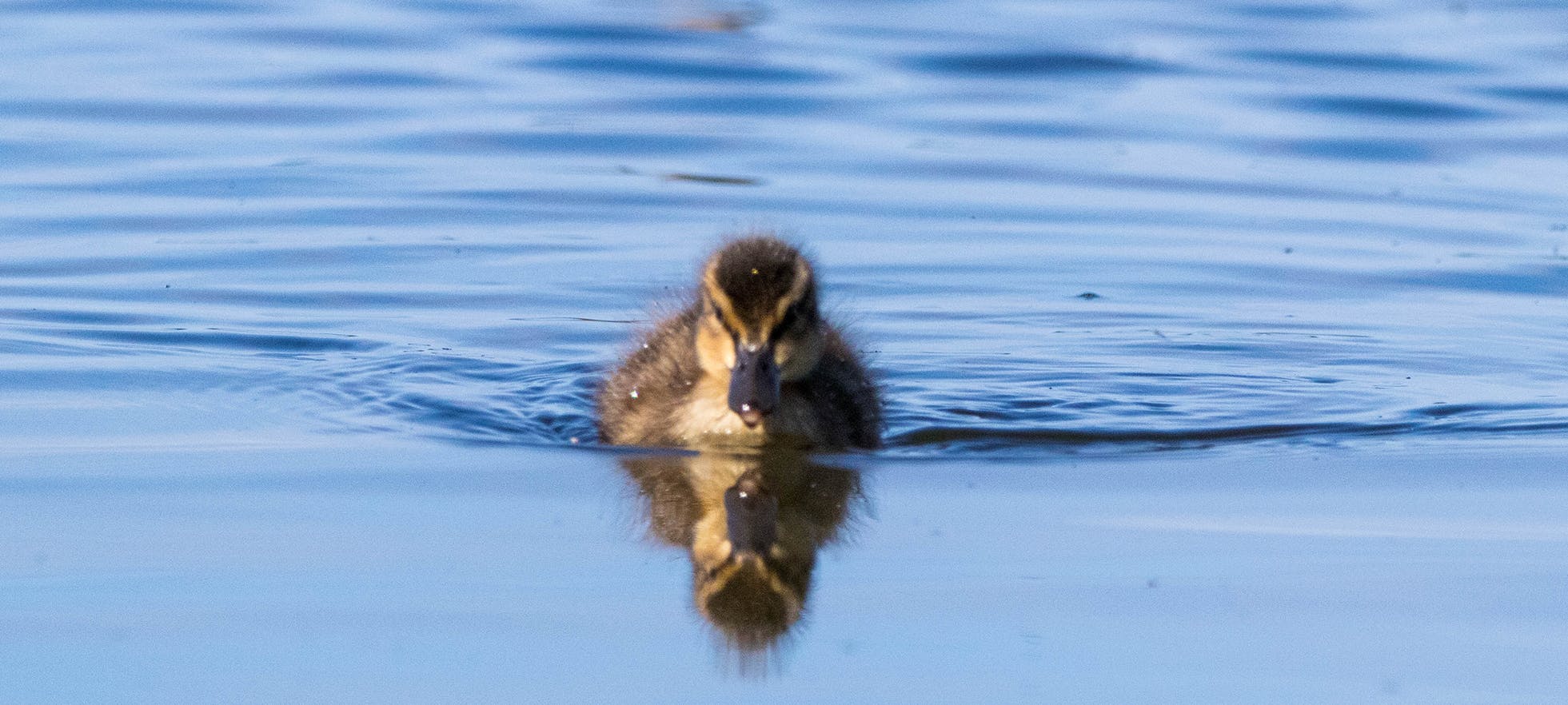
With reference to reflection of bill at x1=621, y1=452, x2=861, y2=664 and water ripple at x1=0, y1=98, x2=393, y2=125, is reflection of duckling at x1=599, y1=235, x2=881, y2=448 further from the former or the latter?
water ripple at x1=0, y1=98, x2=393, y2=125

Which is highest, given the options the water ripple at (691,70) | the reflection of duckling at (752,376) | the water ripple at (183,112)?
the reflection of duckling at (752,376)

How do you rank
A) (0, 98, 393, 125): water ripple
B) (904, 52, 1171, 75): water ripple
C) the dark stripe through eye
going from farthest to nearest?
(904, 52, 1171, 75): water ripple
(0, 98, 393, 125): water ripple
the dark stripe through eye

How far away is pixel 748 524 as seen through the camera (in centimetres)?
582

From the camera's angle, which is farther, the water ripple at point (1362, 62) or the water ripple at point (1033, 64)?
the water ripple at point (1362, 62)

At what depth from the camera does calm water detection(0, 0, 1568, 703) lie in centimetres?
493

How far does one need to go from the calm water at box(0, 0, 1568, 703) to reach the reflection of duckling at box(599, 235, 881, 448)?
183 mm

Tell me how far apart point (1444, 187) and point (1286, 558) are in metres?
6.67

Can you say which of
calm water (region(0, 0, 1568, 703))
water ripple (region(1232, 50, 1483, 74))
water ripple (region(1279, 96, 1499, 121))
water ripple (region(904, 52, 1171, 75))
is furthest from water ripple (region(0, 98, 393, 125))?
water ripple (region(1232, 50, 1483, 74))

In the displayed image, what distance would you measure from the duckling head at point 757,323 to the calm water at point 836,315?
0.81 feet

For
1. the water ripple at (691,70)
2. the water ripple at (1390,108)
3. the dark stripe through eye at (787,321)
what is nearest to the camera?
the dark stripe through eye at (787,321)

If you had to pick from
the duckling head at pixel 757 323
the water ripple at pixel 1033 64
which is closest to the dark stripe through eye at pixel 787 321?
the duckling head at pixel 757 323

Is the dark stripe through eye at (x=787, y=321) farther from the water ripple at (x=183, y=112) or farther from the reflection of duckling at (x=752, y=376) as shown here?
the water ripple at (x=183, y=112)

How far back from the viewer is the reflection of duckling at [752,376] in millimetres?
6438

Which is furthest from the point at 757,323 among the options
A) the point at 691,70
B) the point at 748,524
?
the point at 691,70
